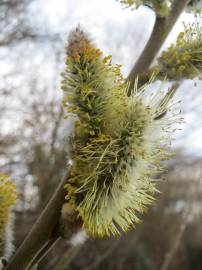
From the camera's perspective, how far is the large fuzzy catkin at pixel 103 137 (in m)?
1.08

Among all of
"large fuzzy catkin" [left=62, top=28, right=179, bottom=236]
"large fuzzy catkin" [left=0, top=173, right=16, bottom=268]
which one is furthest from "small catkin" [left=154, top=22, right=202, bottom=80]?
"large fuzzy catkin" [left=0, top=173, right=16, bottom=268]

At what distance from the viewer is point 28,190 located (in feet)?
18.0

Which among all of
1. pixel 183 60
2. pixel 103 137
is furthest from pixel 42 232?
pixel 183 60

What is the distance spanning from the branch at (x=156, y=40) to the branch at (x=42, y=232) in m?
0.35

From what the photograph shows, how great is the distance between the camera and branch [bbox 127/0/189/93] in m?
1.21

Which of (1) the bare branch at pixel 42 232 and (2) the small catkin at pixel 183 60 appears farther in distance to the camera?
(2) the small catkin at pixel 183 60

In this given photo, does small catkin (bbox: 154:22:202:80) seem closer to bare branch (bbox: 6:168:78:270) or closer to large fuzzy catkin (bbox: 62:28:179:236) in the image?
large fuzzy catkin (bbox: 62:28:179:236)

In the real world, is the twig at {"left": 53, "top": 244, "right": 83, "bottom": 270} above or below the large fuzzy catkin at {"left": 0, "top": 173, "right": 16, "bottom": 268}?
below

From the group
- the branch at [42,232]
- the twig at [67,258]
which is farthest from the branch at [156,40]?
the twig at [67,258]

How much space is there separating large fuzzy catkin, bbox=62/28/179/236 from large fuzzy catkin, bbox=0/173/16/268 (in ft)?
0.71

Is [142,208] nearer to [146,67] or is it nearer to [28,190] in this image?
[146,67]

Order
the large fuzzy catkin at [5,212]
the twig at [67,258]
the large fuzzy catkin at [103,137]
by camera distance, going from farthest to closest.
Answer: the twig at [67,258] < the large fuzzy catkin at [5,212] < the large fuzzy catkin at [103,137]

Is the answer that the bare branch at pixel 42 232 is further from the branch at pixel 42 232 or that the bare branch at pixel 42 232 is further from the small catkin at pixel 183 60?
the small catkin at pixel 183 60

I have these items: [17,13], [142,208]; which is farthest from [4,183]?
[17,13]
